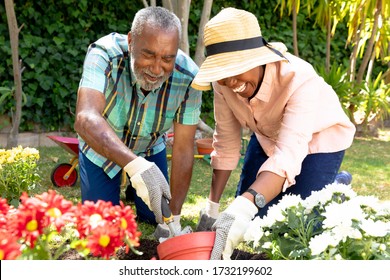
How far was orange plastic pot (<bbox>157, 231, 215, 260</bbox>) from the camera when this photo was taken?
1822 mm

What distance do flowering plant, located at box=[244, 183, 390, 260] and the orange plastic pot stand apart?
0.14 m

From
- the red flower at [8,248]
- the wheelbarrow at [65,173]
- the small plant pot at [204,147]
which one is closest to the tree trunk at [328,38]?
the small plant pot at [204,147]

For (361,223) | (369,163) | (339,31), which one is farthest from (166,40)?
(339,31)

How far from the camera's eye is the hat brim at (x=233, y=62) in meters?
2.17

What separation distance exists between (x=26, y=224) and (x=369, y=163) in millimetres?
4916

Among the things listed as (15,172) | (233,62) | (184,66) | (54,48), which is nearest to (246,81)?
(233,62)

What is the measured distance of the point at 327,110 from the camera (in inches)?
104

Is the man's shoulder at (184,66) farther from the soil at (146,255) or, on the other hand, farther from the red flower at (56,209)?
the red flower at (56,209)

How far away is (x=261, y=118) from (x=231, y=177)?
2.30 metres

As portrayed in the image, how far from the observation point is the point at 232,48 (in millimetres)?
2221

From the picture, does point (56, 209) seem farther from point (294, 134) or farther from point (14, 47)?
point (14, 47)

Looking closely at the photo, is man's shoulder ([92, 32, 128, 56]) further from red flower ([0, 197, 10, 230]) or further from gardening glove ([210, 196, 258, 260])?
red flower ([0, 197, 10, 230])

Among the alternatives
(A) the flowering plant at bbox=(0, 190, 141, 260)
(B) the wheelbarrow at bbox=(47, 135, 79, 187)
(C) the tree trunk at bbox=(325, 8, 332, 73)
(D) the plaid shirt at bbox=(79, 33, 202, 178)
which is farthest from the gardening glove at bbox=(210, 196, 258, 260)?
(C) the tree trunk at bbox=(325, 8, 332, 73)
